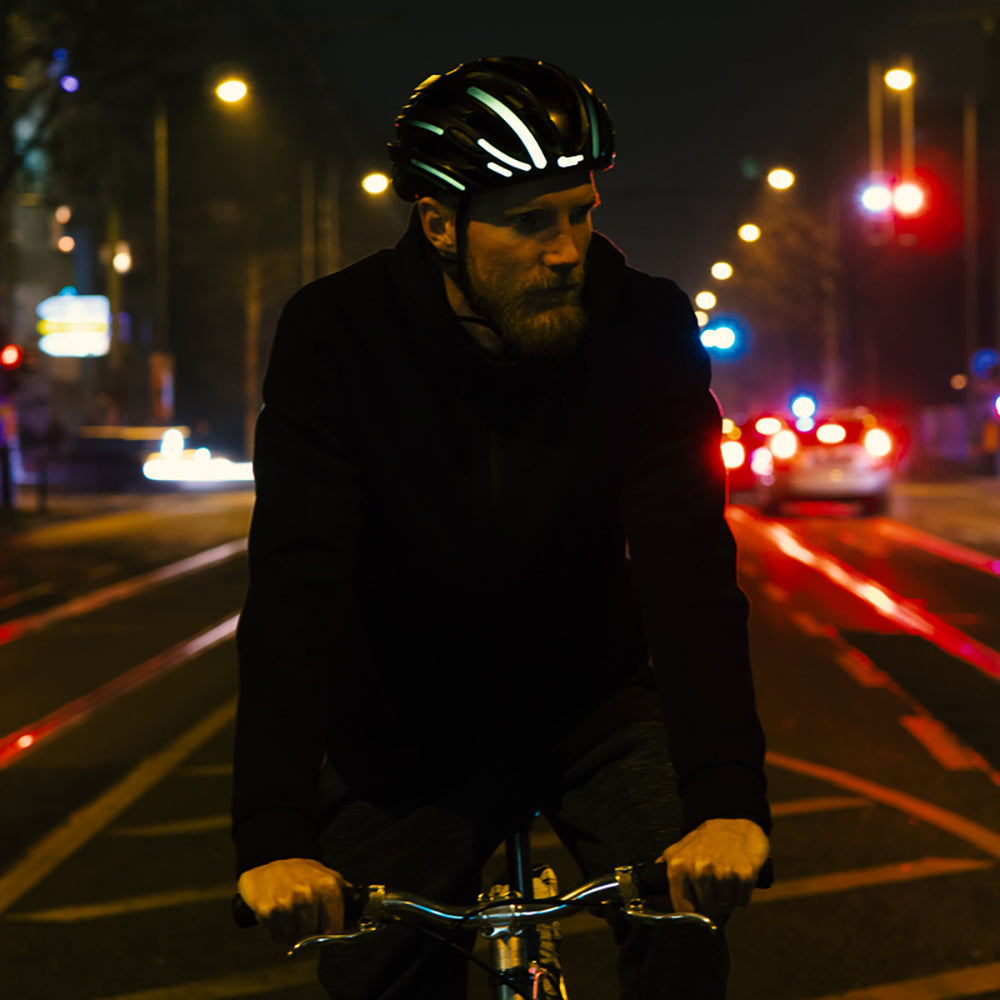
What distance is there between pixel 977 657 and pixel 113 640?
19.9ft

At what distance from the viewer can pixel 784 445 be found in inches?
1091

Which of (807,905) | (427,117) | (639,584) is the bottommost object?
(807,905)

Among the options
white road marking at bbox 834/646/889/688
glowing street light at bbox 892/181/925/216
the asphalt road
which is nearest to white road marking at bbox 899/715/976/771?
the asphalt road

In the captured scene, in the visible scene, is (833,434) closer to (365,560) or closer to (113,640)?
(113,640)

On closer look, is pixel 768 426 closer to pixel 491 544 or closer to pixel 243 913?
pixel 491 544

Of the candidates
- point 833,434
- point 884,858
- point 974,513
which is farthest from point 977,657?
point 974,513

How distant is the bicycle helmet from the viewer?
237 centimetres

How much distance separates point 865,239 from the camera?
69.4 metres

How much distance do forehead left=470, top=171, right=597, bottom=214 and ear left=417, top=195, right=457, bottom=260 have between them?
93 millimetres

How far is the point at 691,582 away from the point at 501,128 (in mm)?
671

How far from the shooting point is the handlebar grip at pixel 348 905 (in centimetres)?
213

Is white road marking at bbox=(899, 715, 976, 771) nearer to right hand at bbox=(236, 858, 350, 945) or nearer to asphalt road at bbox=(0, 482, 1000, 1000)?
asphalt road at bbox=(0, 482, 1000, 1000)

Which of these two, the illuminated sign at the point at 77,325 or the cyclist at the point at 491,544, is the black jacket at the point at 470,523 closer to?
the cyclist at the point at 491,544

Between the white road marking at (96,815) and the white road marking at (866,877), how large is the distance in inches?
97.8
